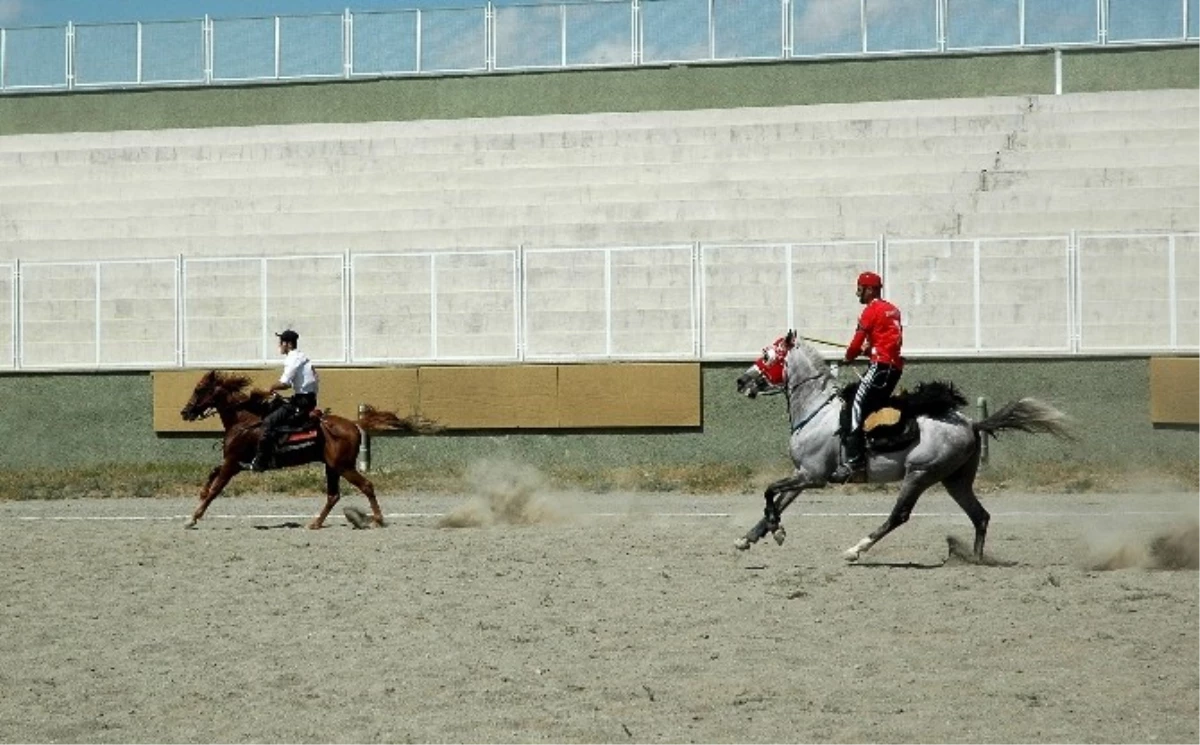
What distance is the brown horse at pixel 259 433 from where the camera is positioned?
21984mm

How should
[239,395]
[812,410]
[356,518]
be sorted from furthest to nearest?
[239,395], [356,518], [812,410]

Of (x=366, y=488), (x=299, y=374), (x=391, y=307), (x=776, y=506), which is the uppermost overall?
(x=391, y=307)

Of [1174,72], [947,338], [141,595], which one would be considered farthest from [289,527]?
[1174,72]

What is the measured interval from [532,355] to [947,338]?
646 centimetres

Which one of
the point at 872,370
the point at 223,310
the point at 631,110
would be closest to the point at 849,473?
the point at 872,370

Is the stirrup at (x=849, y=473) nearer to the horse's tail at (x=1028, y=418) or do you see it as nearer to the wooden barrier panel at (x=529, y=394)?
the horse's tail at (x=1028, y=418)

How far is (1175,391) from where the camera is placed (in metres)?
29.8

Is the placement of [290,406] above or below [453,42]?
below

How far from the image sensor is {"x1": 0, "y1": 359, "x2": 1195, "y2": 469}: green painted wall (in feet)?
99.4

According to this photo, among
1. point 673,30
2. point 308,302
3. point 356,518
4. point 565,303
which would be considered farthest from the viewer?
point 673,30

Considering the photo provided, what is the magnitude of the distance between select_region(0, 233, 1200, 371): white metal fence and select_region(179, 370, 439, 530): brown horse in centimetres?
1029

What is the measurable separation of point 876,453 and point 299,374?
7417mm

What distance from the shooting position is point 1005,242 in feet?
101

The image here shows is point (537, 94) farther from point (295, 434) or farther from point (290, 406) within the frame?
point (295, 434)
